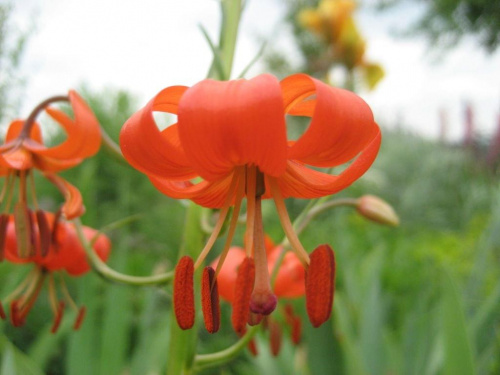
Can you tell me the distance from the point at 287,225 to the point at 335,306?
0.78 m

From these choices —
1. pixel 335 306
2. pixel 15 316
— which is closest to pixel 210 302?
pixel 15 316

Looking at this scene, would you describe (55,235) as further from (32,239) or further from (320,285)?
(320,285)

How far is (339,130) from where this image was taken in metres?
0.43

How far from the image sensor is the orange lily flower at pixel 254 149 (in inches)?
15.1

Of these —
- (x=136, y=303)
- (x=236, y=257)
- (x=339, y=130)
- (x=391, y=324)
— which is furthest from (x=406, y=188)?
(x=339, y=130)

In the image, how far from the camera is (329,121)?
0.42m

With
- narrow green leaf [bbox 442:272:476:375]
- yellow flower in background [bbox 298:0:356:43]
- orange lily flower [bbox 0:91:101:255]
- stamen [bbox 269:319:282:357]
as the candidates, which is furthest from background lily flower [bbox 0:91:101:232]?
yellow flower in background [bbox 298:0:356:43]

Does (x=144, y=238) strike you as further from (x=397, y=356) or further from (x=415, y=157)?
(x=415, y=157)

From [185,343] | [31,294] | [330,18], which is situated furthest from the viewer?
[330,18]

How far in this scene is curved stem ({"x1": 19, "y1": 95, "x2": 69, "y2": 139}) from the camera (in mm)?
675

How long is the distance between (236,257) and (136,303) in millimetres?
1585

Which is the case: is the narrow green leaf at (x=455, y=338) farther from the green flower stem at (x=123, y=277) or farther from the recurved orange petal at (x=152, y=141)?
the recurved orange petal at (x=152, y=141)

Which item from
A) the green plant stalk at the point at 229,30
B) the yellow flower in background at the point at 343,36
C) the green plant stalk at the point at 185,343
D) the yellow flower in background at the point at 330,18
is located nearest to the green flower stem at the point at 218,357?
the green plant stalk at the point at 185,343

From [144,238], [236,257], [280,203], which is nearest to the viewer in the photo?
[280,203]
